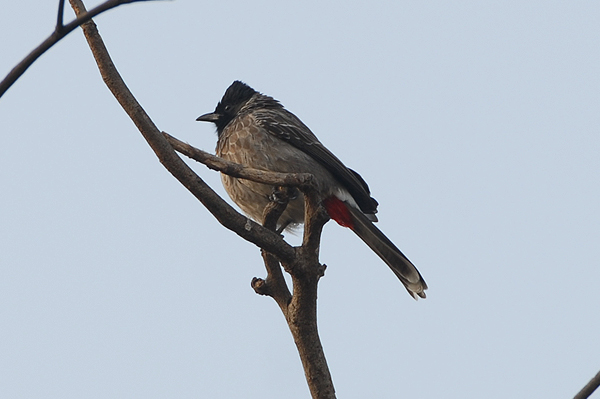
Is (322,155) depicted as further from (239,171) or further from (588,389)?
(588,389)

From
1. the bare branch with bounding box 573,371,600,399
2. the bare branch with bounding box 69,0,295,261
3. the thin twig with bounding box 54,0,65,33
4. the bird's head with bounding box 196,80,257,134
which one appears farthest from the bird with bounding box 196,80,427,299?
the thin twig with bounding box 54,0,65,33

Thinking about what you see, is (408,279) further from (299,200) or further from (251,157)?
(251,157)

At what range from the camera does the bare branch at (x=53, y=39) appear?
80.4 inches

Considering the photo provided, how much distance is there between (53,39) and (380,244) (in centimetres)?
378

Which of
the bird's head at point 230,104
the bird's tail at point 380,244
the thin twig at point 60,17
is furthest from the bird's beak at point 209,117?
the thin twig at point 60,17

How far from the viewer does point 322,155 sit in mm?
5883

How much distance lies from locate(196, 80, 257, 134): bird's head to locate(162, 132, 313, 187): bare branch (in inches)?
101

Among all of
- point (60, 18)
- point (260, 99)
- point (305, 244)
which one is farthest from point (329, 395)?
point (260, 99)

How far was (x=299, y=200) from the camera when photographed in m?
5.66

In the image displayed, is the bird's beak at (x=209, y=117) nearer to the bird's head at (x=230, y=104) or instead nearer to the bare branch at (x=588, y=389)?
the bird's head at (x=230, y=104)

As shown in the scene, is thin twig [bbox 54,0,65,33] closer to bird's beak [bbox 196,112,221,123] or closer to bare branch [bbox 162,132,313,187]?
bare branch [bbox 162,132,313,187]

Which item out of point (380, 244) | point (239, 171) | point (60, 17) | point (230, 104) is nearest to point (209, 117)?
point (230, 104)

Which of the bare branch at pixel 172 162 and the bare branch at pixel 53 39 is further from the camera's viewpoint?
the bare branch at pixel 172 162

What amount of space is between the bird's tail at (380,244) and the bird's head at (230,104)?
1.50m
